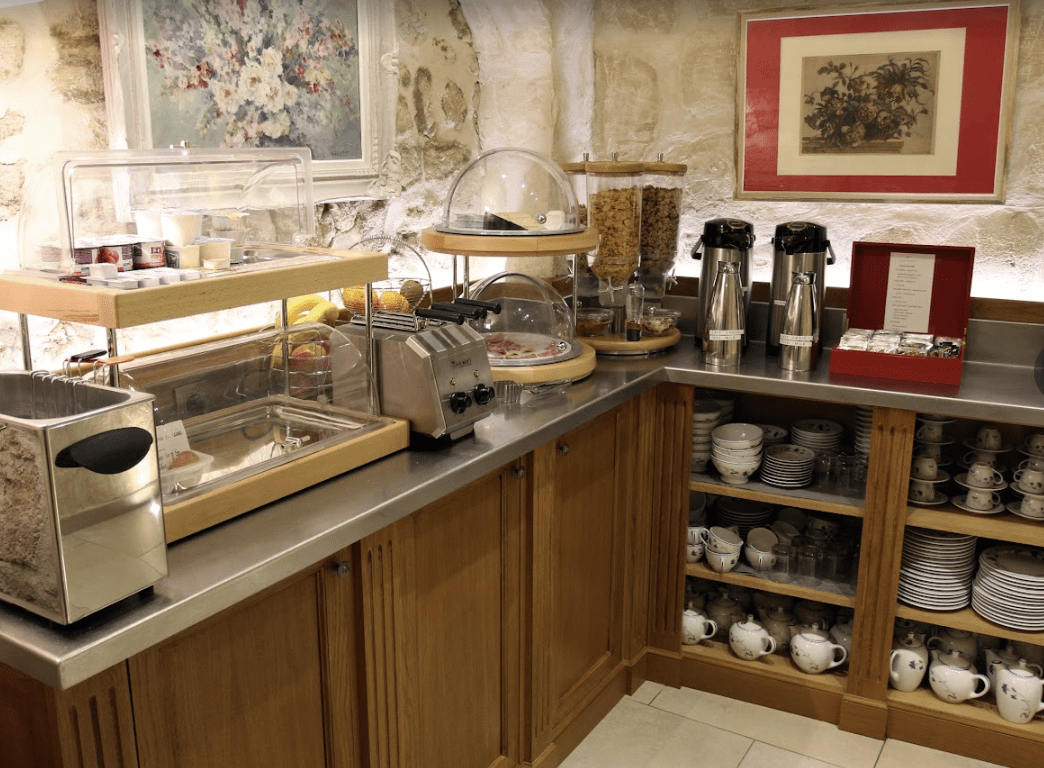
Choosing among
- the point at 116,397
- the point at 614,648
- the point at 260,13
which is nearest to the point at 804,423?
the point at 614,648

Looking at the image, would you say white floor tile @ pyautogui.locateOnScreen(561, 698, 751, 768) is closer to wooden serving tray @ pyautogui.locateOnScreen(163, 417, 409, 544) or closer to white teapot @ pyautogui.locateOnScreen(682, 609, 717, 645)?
white teapot @ pyautogui.locateOnScreen(682, 609, 717, 645)

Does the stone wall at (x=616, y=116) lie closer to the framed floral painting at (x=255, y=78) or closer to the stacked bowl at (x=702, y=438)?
the framed floral painting at (x=255, y=78)

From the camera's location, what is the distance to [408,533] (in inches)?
76.0

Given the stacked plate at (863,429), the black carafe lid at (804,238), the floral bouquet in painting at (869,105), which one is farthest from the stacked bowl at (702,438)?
the floral bouquet in painting at (869,105)

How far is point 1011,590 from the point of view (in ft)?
8.50

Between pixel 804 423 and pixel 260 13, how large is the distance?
195 centimetres

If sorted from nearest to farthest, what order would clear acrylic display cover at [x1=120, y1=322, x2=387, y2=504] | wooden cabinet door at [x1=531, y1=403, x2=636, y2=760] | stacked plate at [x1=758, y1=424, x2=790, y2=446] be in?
clear acrylic display cover at [x1=120, y1=322, x2=387, y2=504]
wooden cabinet door at [x1=531, y1=403, x2=636, y2=760]
stacked plate at [x1=758, y1=424, x2=790, y2=446]

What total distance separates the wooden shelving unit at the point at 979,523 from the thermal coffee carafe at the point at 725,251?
73 cm

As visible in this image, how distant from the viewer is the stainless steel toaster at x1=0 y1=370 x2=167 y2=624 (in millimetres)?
1295

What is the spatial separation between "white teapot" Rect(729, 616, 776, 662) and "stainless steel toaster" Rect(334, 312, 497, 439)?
122 centimetres

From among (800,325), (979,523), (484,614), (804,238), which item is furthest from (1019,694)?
(484,614)

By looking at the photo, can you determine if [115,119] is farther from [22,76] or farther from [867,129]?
[867,129]

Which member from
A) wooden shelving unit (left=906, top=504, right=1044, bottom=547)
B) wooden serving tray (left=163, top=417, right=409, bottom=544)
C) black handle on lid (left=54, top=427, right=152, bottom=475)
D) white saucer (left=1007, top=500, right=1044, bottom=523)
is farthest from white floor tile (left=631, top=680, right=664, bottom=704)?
black handle on lid (left=54, top=427, right=152, bottom=475)

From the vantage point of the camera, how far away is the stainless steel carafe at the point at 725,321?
2.85m
